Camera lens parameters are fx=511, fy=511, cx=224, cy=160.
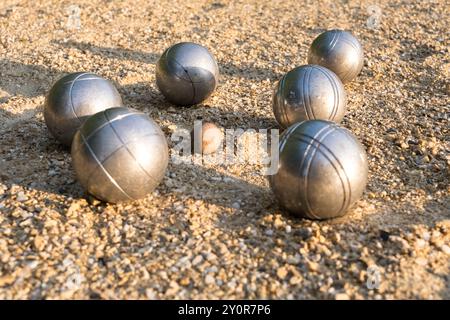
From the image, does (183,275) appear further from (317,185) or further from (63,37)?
(63,37)

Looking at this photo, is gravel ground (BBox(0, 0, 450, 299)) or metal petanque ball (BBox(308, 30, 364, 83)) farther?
metal petanque ball (BBox(308, 30, 364, 83))

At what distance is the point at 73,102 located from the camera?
7715mm

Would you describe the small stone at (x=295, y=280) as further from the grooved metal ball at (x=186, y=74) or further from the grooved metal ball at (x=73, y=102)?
the grooved metal ball at (x=186, y=74)

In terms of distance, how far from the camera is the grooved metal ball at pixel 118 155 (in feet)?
20.9

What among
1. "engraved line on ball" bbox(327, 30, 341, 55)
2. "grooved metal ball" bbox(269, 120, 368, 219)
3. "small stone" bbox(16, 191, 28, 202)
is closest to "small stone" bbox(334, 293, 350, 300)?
"grooved metal ball" bbox(269, 120, 368, 219)

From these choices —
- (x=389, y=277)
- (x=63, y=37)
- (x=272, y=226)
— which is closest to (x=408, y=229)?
(x=389, y=277)

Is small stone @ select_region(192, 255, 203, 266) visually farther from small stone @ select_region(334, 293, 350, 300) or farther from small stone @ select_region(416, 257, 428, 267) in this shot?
small stone @ select_region(416, 257, 428, 267)

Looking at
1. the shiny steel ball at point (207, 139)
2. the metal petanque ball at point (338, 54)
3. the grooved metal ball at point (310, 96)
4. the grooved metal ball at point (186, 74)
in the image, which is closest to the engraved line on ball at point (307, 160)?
the grooved metal ball at point (310, 96)

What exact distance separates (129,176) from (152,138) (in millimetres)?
577

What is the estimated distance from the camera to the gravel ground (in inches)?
221

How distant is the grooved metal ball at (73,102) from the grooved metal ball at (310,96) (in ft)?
9.14

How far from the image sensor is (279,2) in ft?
49.5

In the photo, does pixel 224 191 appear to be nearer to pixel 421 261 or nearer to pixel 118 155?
pixel 118 155

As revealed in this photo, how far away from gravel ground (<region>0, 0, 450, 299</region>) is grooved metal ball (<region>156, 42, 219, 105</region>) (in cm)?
36
